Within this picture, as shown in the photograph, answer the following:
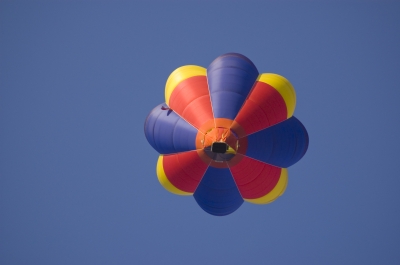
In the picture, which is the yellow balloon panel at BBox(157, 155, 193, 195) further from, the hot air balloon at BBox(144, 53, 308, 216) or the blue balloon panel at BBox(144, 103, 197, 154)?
the blue balloon panel at BBox(144, 103, 197, 154)

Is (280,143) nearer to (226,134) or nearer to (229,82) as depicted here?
(226,134)

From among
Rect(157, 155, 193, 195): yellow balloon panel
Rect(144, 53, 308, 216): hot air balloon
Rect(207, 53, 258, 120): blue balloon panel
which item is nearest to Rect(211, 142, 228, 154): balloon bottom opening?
Rect(144, 53, 308, 216): hot air balloon

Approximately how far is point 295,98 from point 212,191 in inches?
165

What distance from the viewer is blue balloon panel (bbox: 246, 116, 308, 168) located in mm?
26031

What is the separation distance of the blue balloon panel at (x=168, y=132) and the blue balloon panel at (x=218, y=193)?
4.03 feet

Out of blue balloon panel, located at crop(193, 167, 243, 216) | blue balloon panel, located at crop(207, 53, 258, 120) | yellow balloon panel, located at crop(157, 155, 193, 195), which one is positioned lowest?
blue balloon panel, located at crop(193, 167, 243, 216)

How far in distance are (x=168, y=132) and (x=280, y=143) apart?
3.74m

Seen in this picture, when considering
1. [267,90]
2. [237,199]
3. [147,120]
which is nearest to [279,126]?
[267,90]

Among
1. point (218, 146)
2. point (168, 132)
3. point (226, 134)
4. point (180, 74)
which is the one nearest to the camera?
point (218, 146)

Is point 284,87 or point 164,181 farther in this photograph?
point 164,181

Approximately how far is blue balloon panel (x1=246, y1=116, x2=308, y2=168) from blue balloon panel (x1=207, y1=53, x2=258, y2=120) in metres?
1.16

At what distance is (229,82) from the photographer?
87.0 feet

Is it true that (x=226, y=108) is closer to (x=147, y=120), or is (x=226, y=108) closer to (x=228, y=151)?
(x=228, y=151)

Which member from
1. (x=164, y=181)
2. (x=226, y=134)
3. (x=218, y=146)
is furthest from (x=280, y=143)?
(x=164, y=181)
